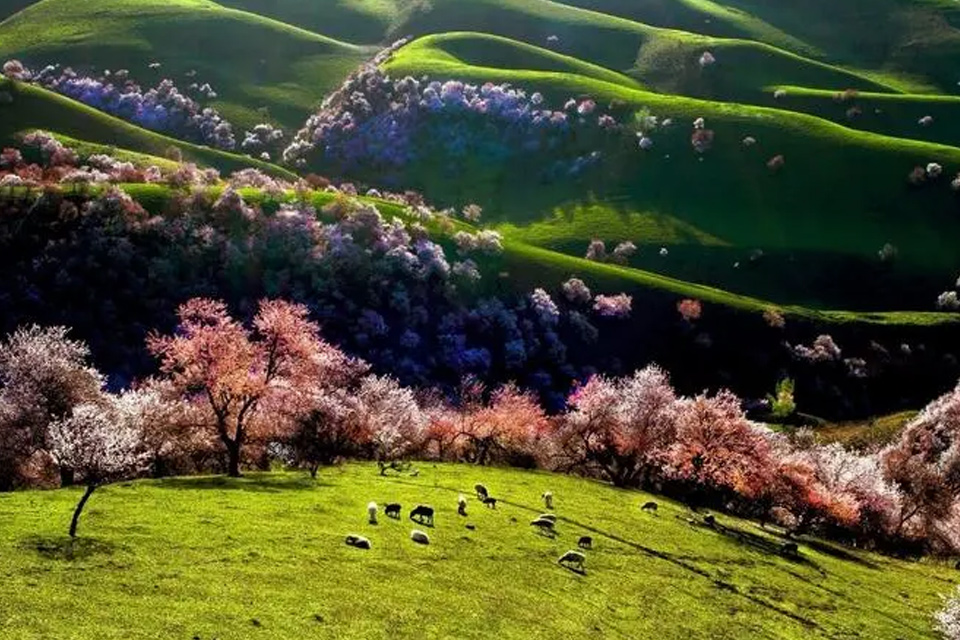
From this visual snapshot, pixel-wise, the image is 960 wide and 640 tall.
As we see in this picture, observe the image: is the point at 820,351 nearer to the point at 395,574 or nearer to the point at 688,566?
the point at 688,566

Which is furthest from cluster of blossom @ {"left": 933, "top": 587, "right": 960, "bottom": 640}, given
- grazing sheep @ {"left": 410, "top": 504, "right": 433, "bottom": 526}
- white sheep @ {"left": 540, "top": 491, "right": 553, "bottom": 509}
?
grazing sheep @ {"left": 410, "top": 504, "right": 433, "bottom": 526}

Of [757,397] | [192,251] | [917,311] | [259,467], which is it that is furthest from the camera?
[917,311]

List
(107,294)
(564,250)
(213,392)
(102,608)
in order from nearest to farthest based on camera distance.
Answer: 1. (102,608)
2. (213,392)
3. (107,294)
4. (564,250)

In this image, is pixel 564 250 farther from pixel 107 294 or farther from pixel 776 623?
pixel 776 623

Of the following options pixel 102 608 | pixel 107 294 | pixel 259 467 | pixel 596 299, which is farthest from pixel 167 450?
pixel 596 299

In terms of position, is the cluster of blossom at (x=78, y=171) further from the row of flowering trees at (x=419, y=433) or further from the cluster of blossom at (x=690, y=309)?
the cluster of blossom at (x=690, y=309)

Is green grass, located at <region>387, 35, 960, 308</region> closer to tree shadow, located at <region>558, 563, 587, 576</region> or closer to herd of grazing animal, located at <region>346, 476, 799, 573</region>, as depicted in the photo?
herd of grazing animal, located at <region>346, 476, 799, 573</region>
